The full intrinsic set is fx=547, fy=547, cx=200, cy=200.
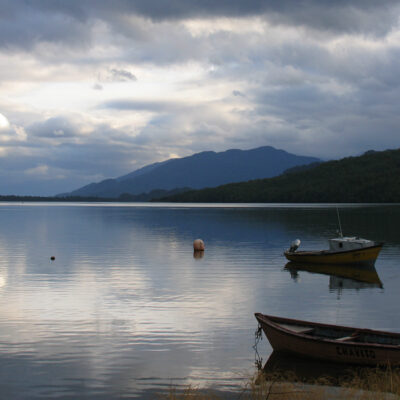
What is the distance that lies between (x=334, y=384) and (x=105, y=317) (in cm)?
1346

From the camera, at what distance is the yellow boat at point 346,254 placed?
49469mm

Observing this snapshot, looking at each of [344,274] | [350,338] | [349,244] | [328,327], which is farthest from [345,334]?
[349,244]

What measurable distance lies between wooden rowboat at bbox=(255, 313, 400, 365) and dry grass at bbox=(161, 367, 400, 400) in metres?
0.52

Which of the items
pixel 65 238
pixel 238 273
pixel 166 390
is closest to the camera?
pixel 166 390

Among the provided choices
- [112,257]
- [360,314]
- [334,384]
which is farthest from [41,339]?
[112,257]

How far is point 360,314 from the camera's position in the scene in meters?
29.6

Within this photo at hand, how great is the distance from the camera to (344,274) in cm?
4634


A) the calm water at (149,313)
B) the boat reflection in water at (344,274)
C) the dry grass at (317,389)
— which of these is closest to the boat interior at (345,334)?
the dry grass at (317,389)

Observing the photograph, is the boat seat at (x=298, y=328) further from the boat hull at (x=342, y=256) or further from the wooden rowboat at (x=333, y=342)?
the boat hull at (x=342, y=256)

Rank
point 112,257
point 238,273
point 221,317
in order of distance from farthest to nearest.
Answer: point 112,257, point 238,273, point 221,317

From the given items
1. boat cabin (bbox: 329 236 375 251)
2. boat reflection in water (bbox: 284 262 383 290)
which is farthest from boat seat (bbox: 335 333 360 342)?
boat cabin (bbox: 329 236 375 251)

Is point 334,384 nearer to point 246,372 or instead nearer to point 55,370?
point 246,372

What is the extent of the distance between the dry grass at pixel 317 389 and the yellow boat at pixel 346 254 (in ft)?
104

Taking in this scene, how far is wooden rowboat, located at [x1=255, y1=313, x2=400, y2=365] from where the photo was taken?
18.8 metres
